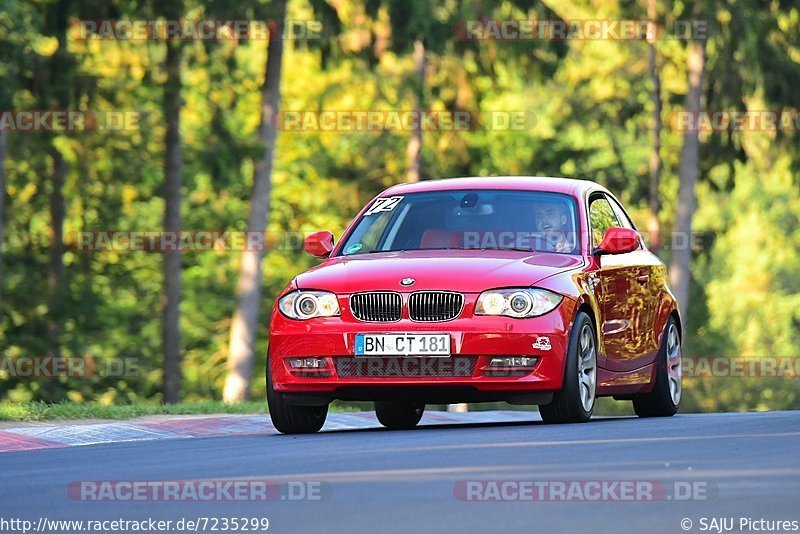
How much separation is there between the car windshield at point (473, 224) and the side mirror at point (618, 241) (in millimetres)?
224

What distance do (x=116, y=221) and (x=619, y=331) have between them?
109 ft

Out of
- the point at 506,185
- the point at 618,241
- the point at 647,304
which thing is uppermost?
the point at 506,185

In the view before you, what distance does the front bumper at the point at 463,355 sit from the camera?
42.7 feet

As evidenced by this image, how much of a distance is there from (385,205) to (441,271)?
6.20ft

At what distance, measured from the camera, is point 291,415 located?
1384cm

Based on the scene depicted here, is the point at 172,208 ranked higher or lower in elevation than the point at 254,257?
higher

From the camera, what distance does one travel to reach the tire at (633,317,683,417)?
51.4 feet

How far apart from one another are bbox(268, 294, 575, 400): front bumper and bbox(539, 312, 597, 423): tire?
0.10 m

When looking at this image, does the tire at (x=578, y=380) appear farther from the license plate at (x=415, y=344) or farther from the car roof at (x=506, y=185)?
the car roof at (x=506, y=185)
